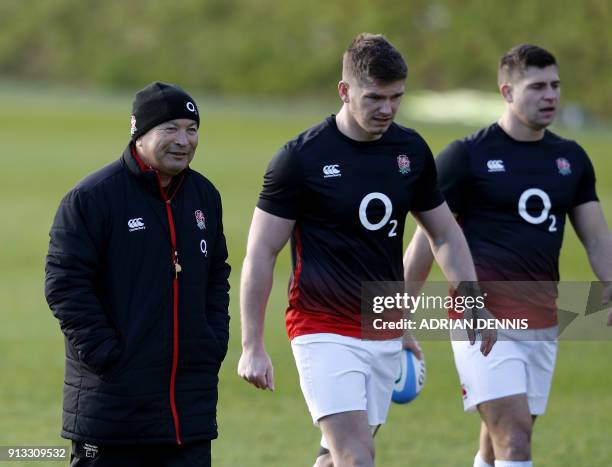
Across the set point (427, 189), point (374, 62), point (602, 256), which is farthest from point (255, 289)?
point (602, 256)

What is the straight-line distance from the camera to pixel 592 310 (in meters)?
9.02

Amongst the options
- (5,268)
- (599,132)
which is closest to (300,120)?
(599,132)

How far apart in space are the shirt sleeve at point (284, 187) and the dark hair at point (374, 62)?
1.82 ft

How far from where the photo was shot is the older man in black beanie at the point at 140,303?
20.0 ft

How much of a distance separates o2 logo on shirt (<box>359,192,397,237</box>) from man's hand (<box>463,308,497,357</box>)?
0.69 m

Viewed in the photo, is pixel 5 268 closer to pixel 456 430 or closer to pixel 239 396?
pixel 239 396

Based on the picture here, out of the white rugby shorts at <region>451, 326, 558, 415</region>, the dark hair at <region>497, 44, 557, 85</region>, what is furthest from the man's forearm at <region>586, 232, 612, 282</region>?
the dark hair at <region>497, 44, 557, 85</region>

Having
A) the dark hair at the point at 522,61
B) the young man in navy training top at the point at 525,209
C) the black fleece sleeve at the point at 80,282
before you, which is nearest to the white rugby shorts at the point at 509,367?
the young man in navy training top at the point at 525,209

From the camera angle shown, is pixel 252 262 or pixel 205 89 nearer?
pixel 252 262

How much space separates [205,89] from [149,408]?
227 ft

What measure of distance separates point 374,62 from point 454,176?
65.1 inches

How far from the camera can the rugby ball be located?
26.0 ft

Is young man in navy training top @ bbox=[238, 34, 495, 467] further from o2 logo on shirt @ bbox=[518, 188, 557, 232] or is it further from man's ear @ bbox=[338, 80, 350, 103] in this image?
o2 logo on shirt @ bbox=[518, 188, 557, 232]

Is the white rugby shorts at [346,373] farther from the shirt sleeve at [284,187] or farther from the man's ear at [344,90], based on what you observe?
the man's ear at [344,90]
